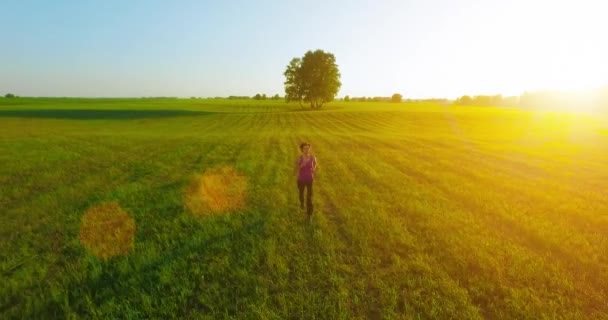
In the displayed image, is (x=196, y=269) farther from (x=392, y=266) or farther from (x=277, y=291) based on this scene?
(x=392, y=266)

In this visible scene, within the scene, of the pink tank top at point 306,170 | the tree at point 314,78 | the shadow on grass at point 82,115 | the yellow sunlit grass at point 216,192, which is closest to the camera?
Result: the pink tank top at point 306,170

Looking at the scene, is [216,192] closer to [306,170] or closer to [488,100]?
[306,170]

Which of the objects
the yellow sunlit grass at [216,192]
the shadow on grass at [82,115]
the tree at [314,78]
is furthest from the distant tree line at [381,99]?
the yellow sunlit grass at [216,192]

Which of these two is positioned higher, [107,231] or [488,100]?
[488,100]

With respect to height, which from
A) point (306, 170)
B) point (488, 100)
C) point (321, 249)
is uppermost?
point (488, 100)

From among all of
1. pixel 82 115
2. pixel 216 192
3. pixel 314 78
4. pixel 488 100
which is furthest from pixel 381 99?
pixel 216 192

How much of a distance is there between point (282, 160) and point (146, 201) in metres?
8.63

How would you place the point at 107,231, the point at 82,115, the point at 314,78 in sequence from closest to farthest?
the point at 107,231 → the point at 82,115 → the point at 314,78

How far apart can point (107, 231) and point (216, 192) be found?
378 centimetres

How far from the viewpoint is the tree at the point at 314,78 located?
74.8 m

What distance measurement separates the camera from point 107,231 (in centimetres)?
770

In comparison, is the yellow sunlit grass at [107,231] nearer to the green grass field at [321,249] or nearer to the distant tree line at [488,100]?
the green grass field at [321,249]

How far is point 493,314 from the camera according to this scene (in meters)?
4.67

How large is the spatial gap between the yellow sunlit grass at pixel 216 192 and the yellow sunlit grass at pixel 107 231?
1769 millimetres
